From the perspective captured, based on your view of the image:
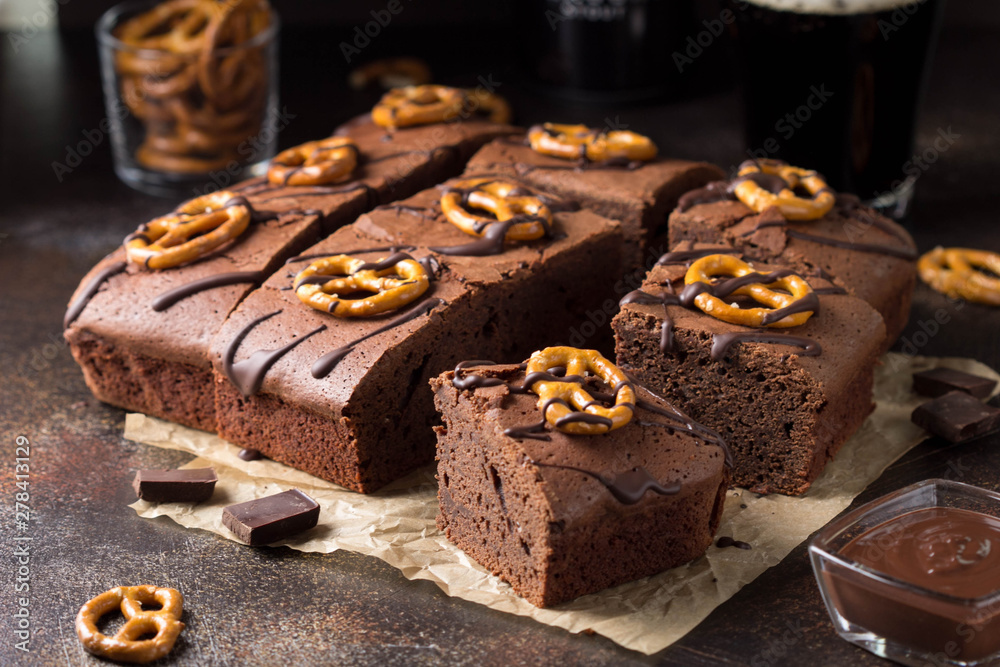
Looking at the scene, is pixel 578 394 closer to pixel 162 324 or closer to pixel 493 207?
pixel 493 207

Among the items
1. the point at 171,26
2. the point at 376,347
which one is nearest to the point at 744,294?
the point at 376,347

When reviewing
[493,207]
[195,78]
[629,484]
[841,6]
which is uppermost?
[841,6]

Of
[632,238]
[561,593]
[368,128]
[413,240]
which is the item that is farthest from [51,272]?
[561,593]

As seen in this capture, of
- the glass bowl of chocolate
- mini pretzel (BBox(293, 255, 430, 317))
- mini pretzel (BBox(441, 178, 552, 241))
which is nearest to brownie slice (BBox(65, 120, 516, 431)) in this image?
mini pretzel (BBox(293, 255, 430, 317))

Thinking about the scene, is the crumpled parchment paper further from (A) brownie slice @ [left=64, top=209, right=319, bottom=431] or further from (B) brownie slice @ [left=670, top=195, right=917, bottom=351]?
(B) brownie slice @ [left=670, top=195, right=917, bottom=351]
